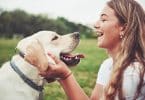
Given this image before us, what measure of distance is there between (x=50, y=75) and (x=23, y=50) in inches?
6.8

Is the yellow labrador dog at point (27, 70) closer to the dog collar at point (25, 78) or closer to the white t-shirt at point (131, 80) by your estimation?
the dog collar at point (25, 78)

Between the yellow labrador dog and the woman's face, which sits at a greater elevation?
the woman's face

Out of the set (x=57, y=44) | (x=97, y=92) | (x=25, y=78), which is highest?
(x=57, y=44)

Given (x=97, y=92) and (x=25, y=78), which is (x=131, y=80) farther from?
(x=25, y=78)

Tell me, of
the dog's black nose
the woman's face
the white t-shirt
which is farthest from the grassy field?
the white t-shirt

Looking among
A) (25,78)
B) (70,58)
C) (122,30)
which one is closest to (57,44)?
(70,58)

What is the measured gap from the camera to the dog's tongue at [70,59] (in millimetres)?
1882

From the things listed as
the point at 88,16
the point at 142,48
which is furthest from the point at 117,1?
the point at 88,16

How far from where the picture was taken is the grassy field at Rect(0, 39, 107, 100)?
6.43 feet

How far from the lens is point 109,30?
1.79m

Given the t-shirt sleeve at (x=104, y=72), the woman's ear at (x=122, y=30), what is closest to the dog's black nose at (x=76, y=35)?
the t-shirt sleeve at (x=104, y=72)

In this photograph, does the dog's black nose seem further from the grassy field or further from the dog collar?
the dog collar

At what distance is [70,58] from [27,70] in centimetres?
20

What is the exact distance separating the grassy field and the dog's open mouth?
0.04 m
